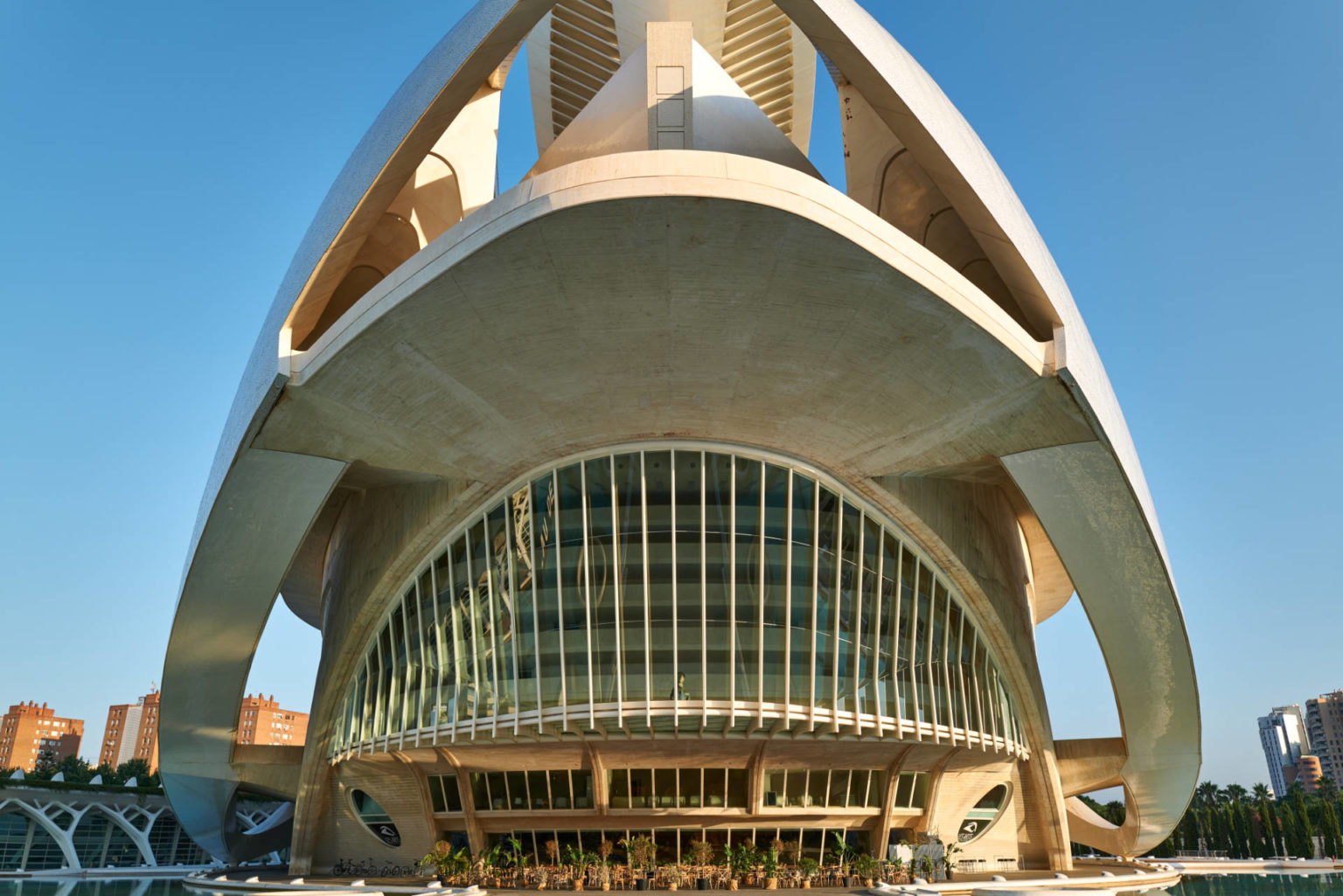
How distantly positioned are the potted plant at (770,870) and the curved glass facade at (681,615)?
3.58 m

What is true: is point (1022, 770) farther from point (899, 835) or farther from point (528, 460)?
point (528, 460)

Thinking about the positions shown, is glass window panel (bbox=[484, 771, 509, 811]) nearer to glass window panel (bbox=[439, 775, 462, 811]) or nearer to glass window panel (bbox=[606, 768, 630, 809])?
glass window panel (bbox=[439, 775, 462, 811])

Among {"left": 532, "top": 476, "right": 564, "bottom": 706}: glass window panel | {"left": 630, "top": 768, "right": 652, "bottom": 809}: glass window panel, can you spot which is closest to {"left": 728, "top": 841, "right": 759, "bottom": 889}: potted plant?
{"left": 630, "top": 768, "right": 652, "bottom": 809}: glass window panel

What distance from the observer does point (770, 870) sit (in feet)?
78.6

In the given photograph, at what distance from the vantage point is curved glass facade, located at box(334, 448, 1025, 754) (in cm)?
2330

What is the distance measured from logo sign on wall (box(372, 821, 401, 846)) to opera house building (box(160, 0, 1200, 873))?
0.28 metres

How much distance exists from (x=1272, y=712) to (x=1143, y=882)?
177 m

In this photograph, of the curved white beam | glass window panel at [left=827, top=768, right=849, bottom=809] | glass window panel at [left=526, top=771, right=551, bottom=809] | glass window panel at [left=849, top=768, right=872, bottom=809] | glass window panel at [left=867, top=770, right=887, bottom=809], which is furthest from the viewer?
glass window panel at [left=867, top=770, right=887, bottom=809]

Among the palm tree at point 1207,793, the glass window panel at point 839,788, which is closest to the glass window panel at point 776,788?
the glass window panel at point 839,788

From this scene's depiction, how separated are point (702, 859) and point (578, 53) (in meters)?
27.9

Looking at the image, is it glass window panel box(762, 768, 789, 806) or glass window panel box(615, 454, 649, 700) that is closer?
glass window panel box(615, 454, 649, 700)

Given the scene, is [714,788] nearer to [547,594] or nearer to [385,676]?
[547,594]

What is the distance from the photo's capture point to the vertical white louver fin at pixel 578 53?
33656 mm

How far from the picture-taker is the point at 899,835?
93.2 feet
